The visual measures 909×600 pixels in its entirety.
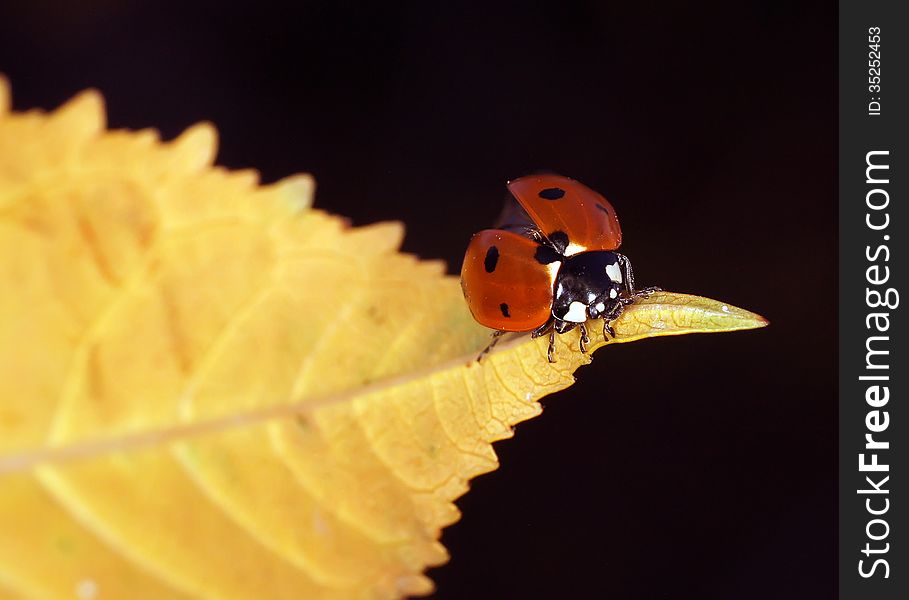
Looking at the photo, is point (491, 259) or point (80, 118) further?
point (491, 259)

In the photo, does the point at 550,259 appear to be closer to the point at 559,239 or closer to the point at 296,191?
the point at 559,239

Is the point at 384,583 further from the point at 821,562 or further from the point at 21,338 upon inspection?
the point at 821,562

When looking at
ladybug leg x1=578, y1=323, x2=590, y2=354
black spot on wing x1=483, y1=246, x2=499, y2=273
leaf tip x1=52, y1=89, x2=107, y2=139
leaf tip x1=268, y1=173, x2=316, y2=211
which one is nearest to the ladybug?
black spot on wing x1=483, y1=246, x2=499, y2=273

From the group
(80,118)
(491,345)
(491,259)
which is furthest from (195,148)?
(491,259)

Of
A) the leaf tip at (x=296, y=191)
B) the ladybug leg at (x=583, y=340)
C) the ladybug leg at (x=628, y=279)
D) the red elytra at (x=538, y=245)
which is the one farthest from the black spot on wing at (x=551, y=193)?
the leaf tip at (x=296, y=191)

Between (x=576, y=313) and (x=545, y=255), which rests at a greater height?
(x=545, y=255)

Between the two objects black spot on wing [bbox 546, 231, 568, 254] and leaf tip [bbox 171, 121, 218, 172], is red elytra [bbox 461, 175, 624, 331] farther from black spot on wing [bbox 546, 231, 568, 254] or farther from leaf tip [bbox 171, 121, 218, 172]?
leaf tip [bbox 171, 121, 218, 172]

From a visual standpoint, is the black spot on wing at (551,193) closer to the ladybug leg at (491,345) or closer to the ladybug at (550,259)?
the ladybug at (550,259)
